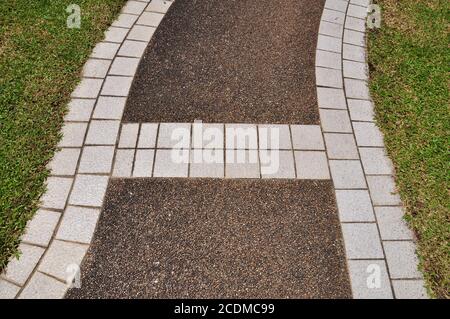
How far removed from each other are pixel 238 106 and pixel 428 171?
85.6 inches

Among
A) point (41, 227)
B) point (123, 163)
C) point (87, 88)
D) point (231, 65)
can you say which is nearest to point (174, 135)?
point (123, 163)

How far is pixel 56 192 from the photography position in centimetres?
340

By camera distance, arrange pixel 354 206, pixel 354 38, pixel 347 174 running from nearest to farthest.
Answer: pixel 354 206 < pixel 347 174 < pixel 354 38

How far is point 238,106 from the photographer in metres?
4.28

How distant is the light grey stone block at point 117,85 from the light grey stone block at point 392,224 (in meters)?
3.12

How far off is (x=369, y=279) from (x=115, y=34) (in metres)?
4.36

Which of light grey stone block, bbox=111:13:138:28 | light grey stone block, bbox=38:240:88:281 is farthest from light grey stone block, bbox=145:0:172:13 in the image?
light grey stone block, bbox=38:240:88:281

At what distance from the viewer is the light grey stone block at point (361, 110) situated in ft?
13.9

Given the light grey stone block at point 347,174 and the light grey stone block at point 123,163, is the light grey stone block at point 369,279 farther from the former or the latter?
the light grey stone block at point 123,163

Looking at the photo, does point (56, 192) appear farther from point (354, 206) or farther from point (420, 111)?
point (420, 111)

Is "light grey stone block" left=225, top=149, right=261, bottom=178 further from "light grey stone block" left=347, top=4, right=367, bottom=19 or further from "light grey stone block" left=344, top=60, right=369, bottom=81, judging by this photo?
"light grey stone block" left=347, top=4, right=367, bottom=19

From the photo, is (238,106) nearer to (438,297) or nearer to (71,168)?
(71,168)

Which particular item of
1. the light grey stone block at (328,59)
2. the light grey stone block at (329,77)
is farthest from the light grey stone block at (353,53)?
the light grey stone block at (329,77)

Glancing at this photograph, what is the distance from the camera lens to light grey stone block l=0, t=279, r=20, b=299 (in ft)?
9.22
